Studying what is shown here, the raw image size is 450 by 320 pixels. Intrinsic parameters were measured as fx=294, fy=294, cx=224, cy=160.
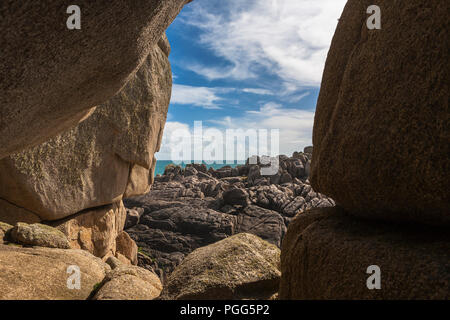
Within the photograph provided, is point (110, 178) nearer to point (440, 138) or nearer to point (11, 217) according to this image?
point (11, 217)

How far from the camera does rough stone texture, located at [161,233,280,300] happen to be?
7164 mm

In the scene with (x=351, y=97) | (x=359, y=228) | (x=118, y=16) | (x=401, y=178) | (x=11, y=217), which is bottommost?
(x=11, y=217)

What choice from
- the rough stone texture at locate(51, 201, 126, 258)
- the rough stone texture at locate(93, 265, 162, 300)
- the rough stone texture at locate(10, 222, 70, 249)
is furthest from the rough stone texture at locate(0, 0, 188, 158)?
the rough stone texture at locate(51, 201, 126, 258)

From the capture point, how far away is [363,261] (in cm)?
359

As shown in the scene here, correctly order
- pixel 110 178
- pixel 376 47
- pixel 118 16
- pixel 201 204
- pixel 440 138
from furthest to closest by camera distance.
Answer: pixel 201 204, pixel 110 178, pixel 118 16, pixel 376 47, pixel 440 138

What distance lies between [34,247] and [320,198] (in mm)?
35300

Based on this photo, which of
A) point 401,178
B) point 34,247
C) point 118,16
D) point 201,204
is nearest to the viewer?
point 401,178

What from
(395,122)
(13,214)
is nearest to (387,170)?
(395,122)

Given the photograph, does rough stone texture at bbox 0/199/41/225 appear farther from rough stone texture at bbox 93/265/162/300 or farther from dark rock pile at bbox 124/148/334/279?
dark rock pile at bbox 124/148/334/279

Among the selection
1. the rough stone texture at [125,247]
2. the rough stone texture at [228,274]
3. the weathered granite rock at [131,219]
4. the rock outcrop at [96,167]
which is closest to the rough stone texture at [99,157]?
the rock outcrop at [96,167]

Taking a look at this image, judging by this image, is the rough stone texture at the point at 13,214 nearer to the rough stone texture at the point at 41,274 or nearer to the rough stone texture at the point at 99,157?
the rough stone texture at the point at 99,157

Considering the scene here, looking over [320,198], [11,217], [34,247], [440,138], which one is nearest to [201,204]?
[320,198]

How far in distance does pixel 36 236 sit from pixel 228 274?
26.4ft

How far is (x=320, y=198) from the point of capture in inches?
1564
